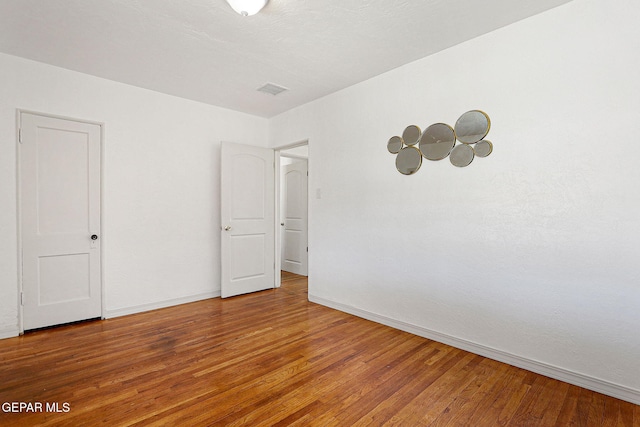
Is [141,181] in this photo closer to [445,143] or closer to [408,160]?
[408,160]

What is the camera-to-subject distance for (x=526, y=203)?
2.36 m

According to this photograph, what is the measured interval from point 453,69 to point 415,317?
238 centimetres

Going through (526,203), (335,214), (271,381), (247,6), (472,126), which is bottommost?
(271,381)

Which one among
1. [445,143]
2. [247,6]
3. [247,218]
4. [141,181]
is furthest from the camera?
[247,218]

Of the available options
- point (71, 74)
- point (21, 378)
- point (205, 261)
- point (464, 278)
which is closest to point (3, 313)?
point (21, 378)

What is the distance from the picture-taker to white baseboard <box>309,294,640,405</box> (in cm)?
200

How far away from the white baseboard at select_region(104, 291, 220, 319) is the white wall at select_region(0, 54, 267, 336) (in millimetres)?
12

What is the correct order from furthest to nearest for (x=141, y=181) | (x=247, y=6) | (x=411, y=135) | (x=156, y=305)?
1. (x=156, y=305)
2. (x=141, y=181)
3. (x=411, y=135)
4. (x=247, y=6)

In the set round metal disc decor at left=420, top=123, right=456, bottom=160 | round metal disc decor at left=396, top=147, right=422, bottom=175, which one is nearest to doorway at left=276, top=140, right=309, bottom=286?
round metal disc decor at left=396, top=147, right=422, bottom=175

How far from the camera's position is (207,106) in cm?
423

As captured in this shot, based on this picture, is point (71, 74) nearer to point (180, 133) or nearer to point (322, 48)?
point (180, 133)

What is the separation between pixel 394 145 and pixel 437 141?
0.47 m

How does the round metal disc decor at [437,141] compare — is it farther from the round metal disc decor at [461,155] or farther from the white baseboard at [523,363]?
the white baseboard at [523,363]

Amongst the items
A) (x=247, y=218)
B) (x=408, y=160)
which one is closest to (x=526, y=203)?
(x=408, y=160)
